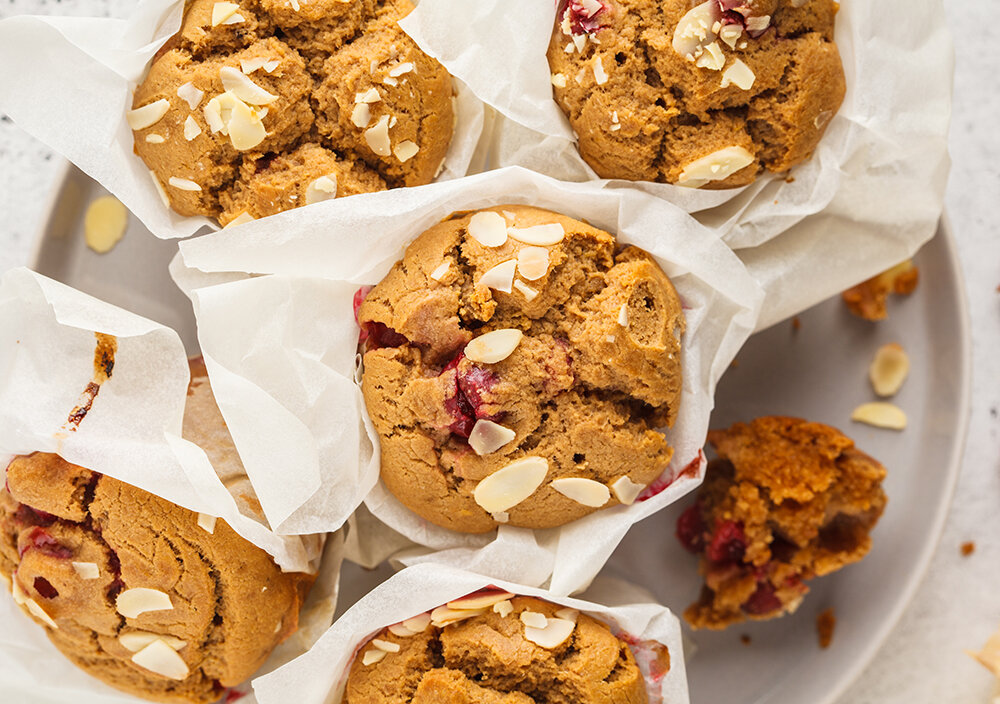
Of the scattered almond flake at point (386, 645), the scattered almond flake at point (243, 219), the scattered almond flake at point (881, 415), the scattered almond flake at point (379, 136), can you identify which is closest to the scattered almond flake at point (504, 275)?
the scattered almond flake at point (379, 136)

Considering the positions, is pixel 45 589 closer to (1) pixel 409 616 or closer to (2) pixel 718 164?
(1) pixel 409 616

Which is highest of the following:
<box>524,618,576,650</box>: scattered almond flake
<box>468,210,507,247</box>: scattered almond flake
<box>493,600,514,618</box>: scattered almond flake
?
<box>468,210,507,247</box>: scattered almond flake

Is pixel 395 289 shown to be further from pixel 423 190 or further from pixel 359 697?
pixel 359 697

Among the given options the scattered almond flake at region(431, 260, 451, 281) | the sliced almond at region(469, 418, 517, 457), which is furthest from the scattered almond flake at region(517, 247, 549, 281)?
the sliced almond at region(469, 418, 517, 457)

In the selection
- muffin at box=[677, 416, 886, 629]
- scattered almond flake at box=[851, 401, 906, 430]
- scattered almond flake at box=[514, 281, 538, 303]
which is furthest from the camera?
scattered almond flake at box=[851, 401, 906, 430]

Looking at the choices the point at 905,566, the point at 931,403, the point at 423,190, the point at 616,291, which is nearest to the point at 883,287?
the point at 931,403

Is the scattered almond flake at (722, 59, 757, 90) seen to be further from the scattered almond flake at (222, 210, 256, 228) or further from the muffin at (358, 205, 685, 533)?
the scattered almond flake at (222, 210, 256, 228)
